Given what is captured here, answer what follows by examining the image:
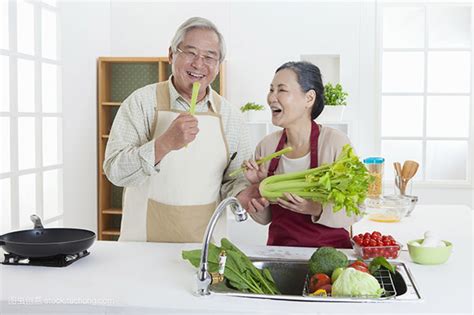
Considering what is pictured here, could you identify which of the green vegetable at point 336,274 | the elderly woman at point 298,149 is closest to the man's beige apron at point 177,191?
the elderly woman at point 298,149

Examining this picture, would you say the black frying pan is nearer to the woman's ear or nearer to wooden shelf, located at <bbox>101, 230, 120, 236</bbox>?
the woman's ear

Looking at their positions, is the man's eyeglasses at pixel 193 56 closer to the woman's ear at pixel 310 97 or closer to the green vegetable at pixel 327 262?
the woman's ear at pixel 310 97

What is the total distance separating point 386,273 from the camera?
8.12 feet

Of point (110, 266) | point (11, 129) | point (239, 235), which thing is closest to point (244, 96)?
point (239, 235)

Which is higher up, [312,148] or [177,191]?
[312,148]

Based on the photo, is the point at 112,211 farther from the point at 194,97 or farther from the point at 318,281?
the point at 318,281

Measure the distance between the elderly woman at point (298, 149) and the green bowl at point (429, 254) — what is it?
13.2 inches

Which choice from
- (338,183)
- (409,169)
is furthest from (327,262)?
(409,169)

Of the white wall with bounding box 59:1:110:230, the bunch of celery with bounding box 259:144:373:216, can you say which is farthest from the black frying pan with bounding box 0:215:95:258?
the white wall with bounding box 59:1:110:230

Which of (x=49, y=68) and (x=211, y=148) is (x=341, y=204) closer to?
(x=211, y=148)

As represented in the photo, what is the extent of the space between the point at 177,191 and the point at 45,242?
0.72 m

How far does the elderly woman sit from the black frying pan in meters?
0.79

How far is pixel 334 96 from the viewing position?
5742mm

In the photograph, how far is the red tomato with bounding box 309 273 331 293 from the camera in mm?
2305
